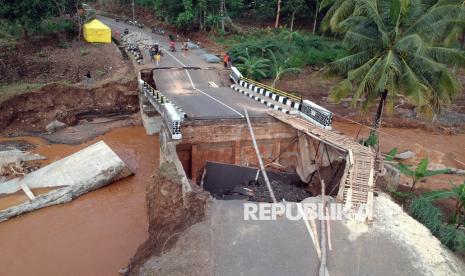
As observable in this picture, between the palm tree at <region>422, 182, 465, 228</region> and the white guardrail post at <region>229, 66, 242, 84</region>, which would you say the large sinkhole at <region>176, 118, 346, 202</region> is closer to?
the palm tree at <region>422, 182, 465, 228</region>

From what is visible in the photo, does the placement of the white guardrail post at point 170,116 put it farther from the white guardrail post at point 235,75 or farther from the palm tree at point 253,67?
the palm tree at point 253,67

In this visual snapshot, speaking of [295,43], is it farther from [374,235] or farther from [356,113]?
[374,235]

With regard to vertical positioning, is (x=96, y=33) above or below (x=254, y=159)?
above

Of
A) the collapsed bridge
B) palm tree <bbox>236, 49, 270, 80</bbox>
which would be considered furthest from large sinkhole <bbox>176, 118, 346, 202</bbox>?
palm tree <bbox>236, 49, 270, 80</bbox>

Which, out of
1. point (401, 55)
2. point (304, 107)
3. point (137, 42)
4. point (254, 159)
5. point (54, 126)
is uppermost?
point (401, 55)

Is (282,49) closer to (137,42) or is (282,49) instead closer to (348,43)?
(137,42)

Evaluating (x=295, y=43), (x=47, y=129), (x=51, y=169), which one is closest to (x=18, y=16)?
(x=47, y=129)

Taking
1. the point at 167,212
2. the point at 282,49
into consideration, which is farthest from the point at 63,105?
the point at 282,49

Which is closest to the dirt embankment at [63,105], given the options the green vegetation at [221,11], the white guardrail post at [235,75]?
the white guardrail post at [235,75]
